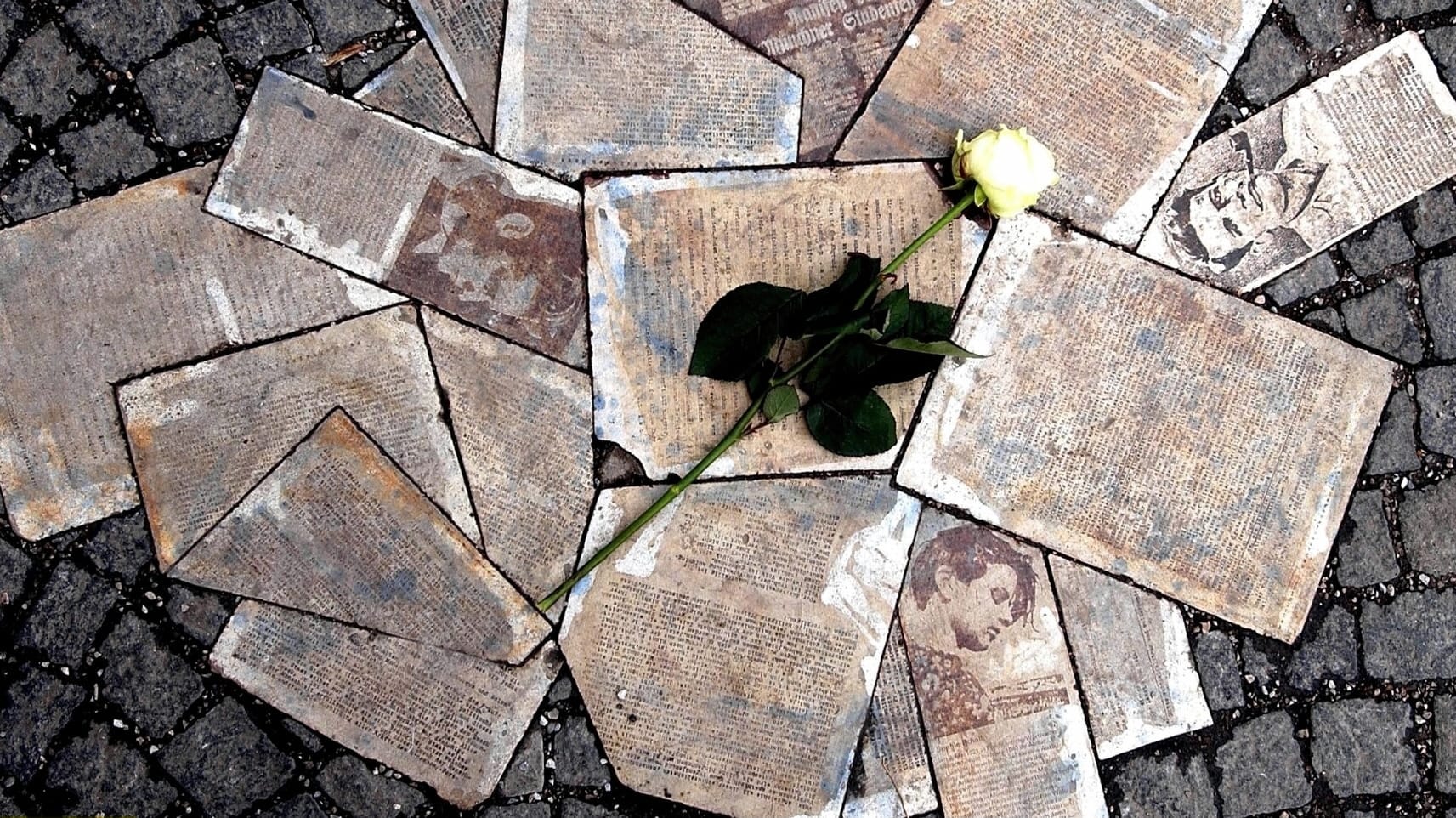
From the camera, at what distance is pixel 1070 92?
220 cm

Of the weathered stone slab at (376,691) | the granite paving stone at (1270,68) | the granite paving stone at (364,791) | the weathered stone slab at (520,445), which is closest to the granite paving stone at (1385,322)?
the granite paving stone at (1270,68)

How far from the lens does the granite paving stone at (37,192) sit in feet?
7.14

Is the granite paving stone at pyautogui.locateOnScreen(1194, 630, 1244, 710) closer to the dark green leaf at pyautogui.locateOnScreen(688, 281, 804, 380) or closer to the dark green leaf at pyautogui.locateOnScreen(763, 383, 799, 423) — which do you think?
the dark green leaf at pyautogui.locateOnScreen(763, 383, 799, 423)

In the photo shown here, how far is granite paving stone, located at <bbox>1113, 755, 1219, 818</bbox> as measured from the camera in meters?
2.19

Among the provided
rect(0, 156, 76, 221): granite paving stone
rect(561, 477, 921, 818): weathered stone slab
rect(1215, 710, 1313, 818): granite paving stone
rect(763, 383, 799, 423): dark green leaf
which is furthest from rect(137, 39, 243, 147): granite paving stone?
rect(1215, 710, 1313, 818): granite paving stone

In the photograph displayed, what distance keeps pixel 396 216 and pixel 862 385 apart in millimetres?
1110

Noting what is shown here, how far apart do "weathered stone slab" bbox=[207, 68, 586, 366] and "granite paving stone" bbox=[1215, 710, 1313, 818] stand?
5.69 feet

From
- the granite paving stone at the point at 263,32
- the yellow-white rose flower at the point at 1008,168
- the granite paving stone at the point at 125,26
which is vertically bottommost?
the yellow-white rose flower at the point at 1008,168

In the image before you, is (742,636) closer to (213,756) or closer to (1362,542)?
(213,756)

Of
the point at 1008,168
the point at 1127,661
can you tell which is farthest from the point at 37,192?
the point at 1127,661

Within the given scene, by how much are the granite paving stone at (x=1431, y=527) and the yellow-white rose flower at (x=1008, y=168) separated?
1.17 metres

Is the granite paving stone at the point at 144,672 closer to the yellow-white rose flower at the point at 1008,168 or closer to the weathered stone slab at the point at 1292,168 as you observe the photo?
the yellow-white rose flower at the point at 1008,168

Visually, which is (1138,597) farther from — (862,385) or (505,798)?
(505,798)

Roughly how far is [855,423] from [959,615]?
519 millimetres
